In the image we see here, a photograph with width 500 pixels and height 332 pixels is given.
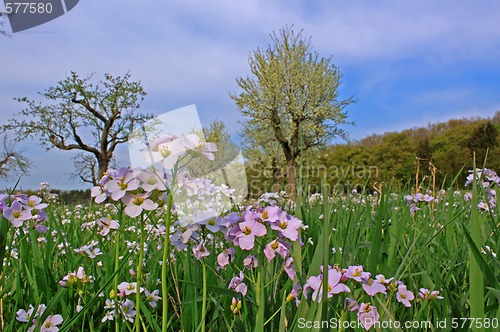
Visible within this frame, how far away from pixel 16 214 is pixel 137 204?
613 millimetres

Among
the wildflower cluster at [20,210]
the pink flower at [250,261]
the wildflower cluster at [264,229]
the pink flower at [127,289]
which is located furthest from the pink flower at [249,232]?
the wildflower cluster at [20,210]

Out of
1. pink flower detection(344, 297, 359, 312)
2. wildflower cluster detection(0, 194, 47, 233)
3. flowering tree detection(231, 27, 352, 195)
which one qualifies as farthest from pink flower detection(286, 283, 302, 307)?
flowering tree detection(231, 27, 352, 195)

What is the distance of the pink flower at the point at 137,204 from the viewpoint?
3.24 feet

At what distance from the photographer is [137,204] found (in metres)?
1.02

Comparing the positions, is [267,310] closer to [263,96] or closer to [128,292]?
[128,292]

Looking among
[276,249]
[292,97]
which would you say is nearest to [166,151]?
[276,249]

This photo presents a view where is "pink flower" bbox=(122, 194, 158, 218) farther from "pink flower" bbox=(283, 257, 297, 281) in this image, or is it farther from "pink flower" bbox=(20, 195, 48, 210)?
"pink flower" bbox=(20, 195, 48, 210)

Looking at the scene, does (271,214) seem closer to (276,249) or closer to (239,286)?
(276,249)

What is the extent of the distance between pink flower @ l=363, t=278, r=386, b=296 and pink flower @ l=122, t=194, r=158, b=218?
610mm

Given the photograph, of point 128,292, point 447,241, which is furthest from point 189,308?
point 447,241

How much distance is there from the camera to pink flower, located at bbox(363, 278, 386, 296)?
104cm

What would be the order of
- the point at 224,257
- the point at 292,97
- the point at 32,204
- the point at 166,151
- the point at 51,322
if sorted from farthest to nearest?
the point at 292,97, the point at 32,204, the point at 224,257, the point at 51,322, the point at 166,151

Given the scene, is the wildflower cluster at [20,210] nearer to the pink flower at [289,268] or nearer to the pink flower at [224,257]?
A: the pink flower at [224,257]

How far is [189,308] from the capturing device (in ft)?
4.49
